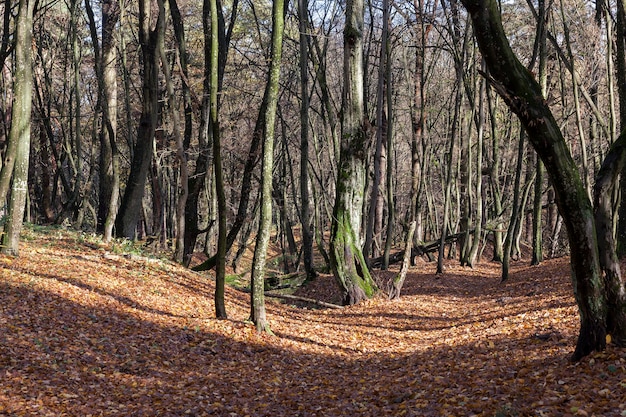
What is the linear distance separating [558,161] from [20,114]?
9.59 metres

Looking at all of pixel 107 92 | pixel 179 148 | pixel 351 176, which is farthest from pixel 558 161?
pixel 107 92

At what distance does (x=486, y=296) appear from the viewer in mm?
14672

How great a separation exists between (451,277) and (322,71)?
784cm

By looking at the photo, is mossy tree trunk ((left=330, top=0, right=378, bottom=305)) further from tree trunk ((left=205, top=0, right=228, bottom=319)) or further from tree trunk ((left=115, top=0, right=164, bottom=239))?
tree trunk ((left=115, top=0, right=164, bottom=239))

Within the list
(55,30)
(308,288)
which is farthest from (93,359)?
(55,30)

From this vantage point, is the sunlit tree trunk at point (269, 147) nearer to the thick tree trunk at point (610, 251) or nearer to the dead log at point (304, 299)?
the dead log at point (304, 299)

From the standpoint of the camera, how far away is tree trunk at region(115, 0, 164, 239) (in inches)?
615

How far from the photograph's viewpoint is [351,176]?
43.1 ft

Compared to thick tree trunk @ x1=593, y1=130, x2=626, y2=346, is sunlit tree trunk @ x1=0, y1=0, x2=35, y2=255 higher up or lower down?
higher up

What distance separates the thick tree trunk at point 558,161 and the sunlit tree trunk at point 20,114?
8.73 m

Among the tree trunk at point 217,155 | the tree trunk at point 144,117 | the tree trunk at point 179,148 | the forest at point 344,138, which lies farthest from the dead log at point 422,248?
the tree trunk at point 217,155

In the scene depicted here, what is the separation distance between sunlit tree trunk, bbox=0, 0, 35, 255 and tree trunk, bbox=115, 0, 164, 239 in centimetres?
479

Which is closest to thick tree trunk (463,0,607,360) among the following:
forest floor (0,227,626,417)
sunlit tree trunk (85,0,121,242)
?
forest floor (0,227,626,417)

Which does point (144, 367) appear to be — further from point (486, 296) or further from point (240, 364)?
point (486, 296)
